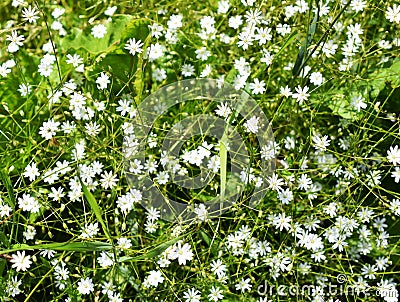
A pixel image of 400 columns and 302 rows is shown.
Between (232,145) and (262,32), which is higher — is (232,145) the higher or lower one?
the lower one

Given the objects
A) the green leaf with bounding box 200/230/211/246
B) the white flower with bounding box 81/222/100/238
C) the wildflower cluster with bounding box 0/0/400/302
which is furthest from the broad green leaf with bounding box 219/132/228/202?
the white flower with bounding box 81/222/100/238

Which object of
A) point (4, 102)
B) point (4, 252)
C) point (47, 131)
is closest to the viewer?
point (4, 252)

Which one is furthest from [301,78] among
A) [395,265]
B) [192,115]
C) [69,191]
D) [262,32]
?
[69,191]

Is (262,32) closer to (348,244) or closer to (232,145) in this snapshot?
(232,145)

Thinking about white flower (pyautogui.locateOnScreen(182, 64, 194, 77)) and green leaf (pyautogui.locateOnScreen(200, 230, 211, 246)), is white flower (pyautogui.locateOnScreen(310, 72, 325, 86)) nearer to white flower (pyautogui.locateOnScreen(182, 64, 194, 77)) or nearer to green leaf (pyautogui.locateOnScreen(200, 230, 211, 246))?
white flower (pyautogui.locateOnScreen(182, 64, 194, 77))

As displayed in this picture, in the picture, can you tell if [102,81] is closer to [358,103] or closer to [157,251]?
[157,251]

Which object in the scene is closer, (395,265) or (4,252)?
(4,252)
